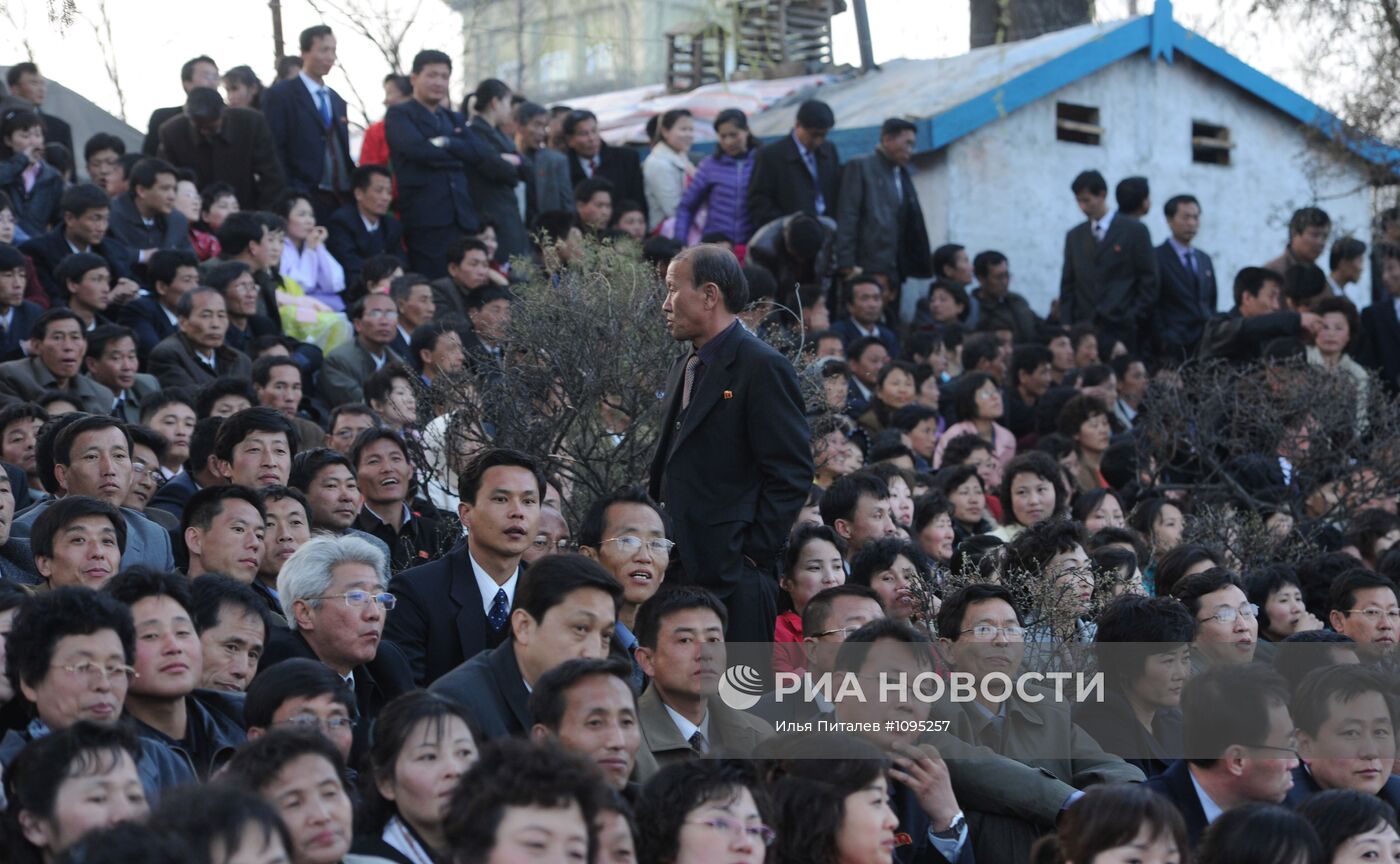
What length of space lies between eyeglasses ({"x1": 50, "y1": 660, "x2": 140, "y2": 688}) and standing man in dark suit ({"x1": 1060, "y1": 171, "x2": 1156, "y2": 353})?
1103cm

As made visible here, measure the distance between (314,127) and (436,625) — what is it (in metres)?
7.95

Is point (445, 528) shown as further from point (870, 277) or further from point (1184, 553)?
point (870, 277)

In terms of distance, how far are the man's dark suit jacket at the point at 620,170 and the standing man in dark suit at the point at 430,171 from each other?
1564 millimetres

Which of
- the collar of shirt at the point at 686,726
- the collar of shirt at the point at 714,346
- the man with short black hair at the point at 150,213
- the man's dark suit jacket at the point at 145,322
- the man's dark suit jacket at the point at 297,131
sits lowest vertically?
the collar of shirt at the point at 686,726

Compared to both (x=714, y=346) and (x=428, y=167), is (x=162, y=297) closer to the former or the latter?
(x=428, y=167)

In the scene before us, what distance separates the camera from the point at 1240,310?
1434 centimetres

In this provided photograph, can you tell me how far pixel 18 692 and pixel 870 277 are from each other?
919 centimetres

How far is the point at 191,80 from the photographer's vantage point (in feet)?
48.5

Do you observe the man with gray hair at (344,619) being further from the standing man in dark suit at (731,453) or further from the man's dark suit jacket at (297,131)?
the man's dark suit jacket at (297,131)

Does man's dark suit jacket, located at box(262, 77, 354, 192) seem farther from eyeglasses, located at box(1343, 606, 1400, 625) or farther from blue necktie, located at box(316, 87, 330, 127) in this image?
eyeglasses, located at box(1343, 606, 1400, 625)

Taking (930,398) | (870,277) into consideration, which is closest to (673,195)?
(870,277)

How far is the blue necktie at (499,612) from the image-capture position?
6723 mm

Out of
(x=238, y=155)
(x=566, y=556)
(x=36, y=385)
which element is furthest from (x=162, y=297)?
(x=566, y=556)

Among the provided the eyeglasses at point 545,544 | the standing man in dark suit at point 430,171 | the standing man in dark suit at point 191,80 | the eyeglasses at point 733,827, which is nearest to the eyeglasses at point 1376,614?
the eyeglasses at point 545,544
